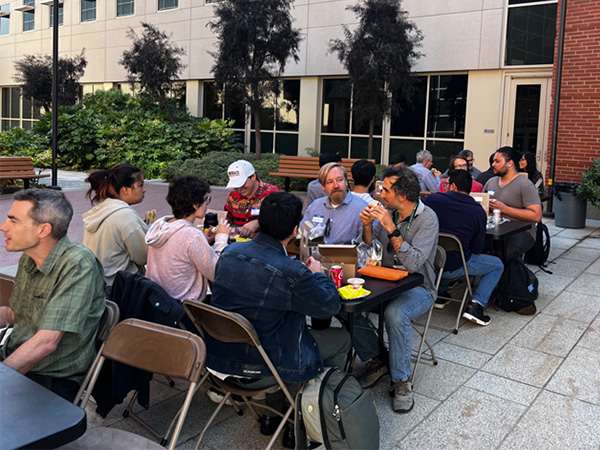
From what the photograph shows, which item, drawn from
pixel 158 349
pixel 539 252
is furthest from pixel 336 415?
pixel 539 252

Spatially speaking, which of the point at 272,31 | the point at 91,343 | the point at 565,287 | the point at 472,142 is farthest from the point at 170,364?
the point at 272,31

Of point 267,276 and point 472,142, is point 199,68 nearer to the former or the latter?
point 472,142

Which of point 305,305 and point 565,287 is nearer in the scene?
point 305,305

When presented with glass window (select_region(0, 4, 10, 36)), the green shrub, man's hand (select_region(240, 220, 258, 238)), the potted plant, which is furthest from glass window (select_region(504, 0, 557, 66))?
glass window (select_region(0, 4, 10, 36))

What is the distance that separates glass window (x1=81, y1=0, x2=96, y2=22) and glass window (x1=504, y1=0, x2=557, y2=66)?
18.3m

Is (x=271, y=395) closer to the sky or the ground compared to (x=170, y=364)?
closer to the ground

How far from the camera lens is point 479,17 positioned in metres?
14.2

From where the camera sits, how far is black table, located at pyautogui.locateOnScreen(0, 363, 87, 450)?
169 cm

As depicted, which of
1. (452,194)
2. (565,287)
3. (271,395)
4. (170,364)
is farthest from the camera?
(565,287)

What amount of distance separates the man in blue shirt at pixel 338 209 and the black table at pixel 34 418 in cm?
291

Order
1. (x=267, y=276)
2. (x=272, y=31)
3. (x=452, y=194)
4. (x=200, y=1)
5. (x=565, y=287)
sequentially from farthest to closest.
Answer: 1. (x=200, y=1)
2. (x=272, y=31)
3. (x=565, y=287)
4. (x=452, y=194)
5. (x=267, y=276)

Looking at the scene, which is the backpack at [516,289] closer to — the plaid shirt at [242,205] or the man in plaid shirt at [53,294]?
the plaid shirt at [242,205]

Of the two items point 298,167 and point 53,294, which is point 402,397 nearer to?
point 53,294

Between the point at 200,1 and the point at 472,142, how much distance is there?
37.0ft
